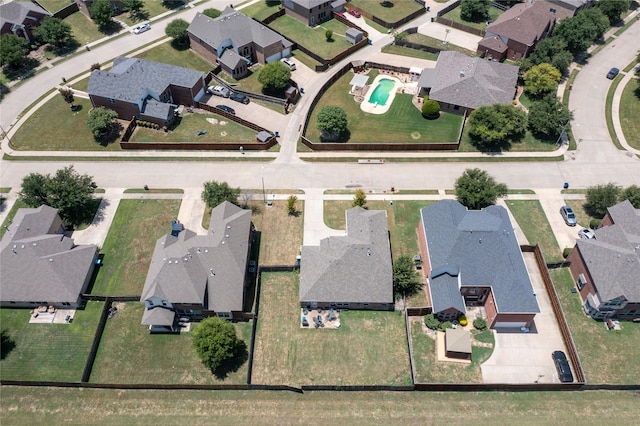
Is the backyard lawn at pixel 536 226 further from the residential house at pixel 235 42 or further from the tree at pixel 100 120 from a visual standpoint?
the tree at pixel 100 120

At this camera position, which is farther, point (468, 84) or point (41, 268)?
point (468, 84)

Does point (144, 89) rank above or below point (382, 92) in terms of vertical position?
above

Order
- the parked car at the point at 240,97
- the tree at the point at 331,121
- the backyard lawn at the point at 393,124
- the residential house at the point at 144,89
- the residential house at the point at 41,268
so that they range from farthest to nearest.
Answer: the parked car at the point at 240,97 < the residential house at the point at 144,89 < the backyard lawn at the point at 393,124 < the tree at the point at 331,121 < the residential house at the point at 41,268

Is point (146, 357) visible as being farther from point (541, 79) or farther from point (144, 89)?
point (541, 79)

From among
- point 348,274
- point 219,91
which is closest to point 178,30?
point 219,91

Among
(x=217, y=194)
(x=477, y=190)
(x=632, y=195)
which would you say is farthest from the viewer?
(x=477, y=190)

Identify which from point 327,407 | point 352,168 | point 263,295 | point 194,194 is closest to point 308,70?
point 352,168

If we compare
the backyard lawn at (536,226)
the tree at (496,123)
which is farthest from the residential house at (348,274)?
the tree at (496,123)
